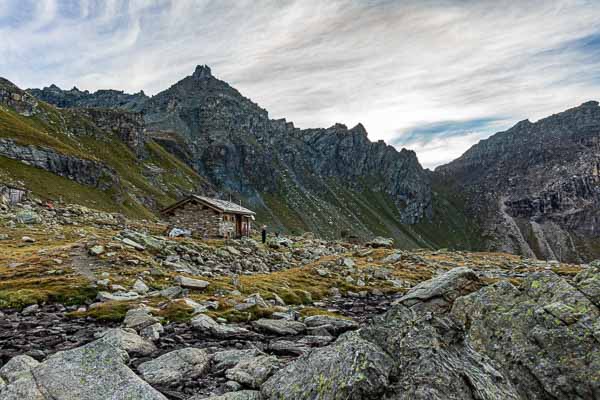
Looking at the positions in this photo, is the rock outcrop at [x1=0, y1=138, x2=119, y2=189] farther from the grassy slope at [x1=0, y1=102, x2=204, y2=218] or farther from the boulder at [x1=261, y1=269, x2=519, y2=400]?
the boulder at [x1=261, y1=269, x2=519, y2=400]

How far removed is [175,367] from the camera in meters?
9.35

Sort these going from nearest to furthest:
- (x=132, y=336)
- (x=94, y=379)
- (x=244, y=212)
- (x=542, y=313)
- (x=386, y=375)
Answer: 1. (x=386, y=375)
2. (x=94, y=379)
3. (x=542, y=313)
4. (x=132, y=336)
5. (x=244, y=212)

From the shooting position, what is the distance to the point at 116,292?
17391 millimetres

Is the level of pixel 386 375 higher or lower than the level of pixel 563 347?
higher

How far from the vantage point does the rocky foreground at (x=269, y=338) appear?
22.5 feet

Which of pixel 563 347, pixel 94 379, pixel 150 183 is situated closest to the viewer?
pixel 94 379

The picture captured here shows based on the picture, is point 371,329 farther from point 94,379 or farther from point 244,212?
point 244,212

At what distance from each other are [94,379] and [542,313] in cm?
1134

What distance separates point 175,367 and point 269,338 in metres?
4.17

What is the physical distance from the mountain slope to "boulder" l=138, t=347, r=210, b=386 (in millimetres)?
79181

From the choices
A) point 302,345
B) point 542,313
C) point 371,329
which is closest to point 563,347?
point 542,313

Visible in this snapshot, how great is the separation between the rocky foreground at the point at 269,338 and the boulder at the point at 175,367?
4cm

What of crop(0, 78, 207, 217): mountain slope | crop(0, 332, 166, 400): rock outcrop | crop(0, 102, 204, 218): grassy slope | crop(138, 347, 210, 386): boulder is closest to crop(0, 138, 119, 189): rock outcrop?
crop(0, 78, 207, 217): mountain slope

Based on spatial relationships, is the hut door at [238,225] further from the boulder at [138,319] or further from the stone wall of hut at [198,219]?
the boulder at [138,319]
